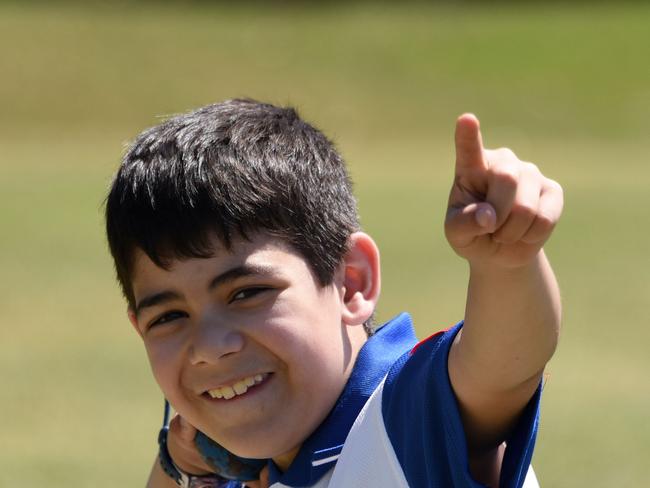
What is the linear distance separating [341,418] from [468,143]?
34.5 inches

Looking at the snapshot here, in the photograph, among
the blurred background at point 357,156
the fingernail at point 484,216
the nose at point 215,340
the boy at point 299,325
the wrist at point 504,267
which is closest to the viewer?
the fingernail at point 484,216

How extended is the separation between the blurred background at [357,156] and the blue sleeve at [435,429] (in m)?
1.61

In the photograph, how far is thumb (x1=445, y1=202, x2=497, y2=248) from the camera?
180 centimetres

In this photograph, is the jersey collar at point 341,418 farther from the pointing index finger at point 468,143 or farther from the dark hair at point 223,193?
the pointing index finger at point 468,143

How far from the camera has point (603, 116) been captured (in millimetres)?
25375

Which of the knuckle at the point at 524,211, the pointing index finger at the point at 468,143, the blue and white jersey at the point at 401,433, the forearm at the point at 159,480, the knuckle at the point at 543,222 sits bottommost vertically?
the forearm at the point at 159,480

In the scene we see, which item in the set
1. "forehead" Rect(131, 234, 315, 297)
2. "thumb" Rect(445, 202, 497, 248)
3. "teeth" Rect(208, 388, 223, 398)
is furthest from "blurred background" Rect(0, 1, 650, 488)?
"thumb" Rect(445, 202, 497, 248)

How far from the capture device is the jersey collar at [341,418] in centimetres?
250

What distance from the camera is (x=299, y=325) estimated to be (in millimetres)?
2473

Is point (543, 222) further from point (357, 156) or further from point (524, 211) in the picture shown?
point (357, 156)

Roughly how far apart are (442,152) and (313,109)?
13.5 ft

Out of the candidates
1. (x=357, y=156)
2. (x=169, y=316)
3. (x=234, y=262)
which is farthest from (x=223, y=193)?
(x=357, y=156)

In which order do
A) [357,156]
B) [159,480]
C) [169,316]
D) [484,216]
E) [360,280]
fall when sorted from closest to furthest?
[484,216] → [169,316] → [360,280] → [159,480] → [357,156]

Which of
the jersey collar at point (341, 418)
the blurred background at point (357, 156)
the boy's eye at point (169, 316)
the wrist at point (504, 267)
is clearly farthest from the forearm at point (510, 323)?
the blurred background at point (357, 156)
